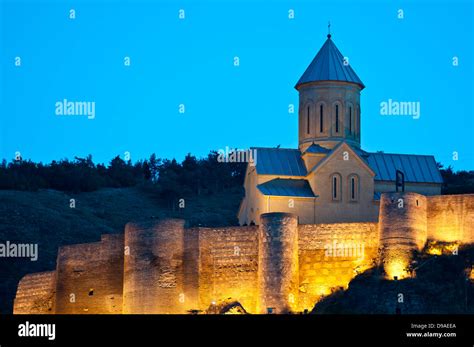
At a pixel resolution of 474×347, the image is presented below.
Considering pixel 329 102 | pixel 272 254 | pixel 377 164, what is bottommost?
pixel 272 254

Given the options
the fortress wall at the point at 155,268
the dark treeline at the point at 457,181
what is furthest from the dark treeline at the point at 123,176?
the fortress wall at the point at 155,268

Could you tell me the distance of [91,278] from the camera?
5306 cm

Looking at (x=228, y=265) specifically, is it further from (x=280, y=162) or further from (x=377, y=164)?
(x=377, y=164)

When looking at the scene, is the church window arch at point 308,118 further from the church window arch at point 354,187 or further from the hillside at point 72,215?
the hillside at point 72,215

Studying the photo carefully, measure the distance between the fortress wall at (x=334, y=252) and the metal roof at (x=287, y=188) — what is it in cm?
483

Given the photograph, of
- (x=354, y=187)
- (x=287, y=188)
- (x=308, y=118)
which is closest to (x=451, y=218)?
(x=354, y=187)

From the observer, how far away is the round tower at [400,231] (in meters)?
50.3

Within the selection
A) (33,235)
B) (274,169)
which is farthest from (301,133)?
(33,235)

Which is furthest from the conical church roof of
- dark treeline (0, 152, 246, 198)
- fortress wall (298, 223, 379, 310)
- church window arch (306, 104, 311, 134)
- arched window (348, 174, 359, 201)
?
dark treeline (0, 152, 246, 198)

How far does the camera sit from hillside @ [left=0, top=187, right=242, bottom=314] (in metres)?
69.4

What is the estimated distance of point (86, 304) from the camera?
5281 centimetres

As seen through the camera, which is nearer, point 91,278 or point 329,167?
point 91,278

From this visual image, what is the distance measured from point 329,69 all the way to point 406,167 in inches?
188

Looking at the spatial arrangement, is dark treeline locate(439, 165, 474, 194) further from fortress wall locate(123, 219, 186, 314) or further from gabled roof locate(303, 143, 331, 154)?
fortress wall locate(123, 219, 186, 314)
